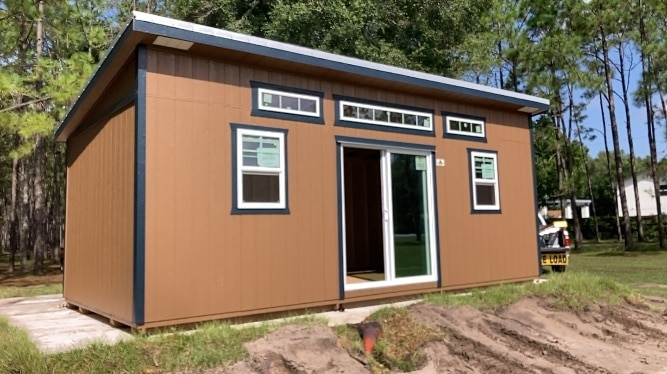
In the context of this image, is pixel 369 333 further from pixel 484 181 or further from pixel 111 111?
pixel 484 181

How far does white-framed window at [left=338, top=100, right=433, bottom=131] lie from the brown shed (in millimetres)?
18

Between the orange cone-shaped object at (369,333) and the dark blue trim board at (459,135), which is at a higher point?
the dark blue trim board at (459,135)

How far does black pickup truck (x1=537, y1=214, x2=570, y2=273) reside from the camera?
1074 centimetres

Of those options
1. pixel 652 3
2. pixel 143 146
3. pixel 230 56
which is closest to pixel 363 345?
pixel 143 146

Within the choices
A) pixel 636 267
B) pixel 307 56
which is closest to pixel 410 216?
pixel 307 56

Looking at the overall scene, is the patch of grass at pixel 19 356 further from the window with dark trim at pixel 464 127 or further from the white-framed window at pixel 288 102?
the window with dark trim at pixel 464 127

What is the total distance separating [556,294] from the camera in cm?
732

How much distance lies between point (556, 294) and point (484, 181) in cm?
187

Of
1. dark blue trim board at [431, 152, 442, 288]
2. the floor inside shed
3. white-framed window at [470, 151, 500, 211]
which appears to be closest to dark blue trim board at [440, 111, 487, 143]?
white-framed window at [470, 151, 500, 211]

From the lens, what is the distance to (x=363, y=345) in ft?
16.6

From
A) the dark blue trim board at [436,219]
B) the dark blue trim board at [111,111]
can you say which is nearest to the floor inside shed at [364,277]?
the dark blue trim board at [436,219]

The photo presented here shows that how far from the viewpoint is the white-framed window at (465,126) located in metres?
7.77

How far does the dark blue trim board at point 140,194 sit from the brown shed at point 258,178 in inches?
0.5

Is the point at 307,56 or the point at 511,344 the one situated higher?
the point at 307,56
